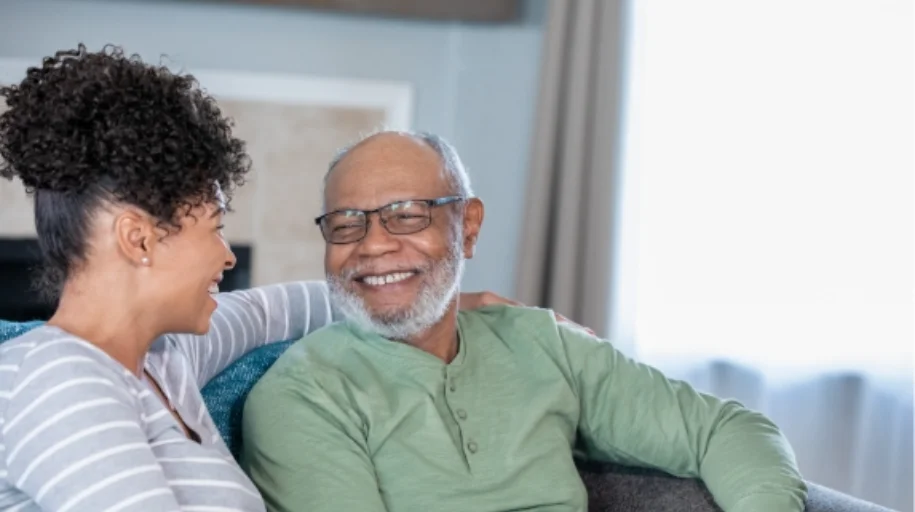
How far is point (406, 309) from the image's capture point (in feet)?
6.42

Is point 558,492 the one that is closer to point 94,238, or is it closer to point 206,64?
point 94,238

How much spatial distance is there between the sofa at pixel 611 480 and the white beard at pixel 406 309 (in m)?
0.14

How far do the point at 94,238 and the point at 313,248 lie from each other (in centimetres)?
246

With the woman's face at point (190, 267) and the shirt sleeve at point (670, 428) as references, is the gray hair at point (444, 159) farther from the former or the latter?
the woman's face at point (190, 267)

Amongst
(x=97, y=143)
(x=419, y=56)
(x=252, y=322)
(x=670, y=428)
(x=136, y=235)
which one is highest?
(x=419, y=56)

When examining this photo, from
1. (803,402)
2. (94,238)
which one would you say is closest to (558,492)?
(94,238)

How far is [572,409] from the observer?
6.57 ft

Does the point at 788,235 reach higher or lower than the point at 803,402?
higher

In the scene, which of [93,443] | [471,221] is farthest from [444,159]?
[93,443]

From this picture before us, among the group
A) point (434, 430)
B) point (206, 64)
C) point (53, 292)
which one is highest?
point (206, 64)

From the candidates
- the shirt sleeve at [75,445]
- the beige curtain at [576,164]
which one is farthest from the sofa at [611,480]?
the beige curtain at [576,164]

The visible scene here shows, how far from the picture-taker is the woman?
1270 mm

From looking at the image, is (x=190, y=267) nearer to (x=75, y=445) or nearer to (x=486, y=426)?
(x=75, y=445)

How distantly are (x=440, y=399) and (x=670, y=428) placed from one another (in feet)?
1.24
